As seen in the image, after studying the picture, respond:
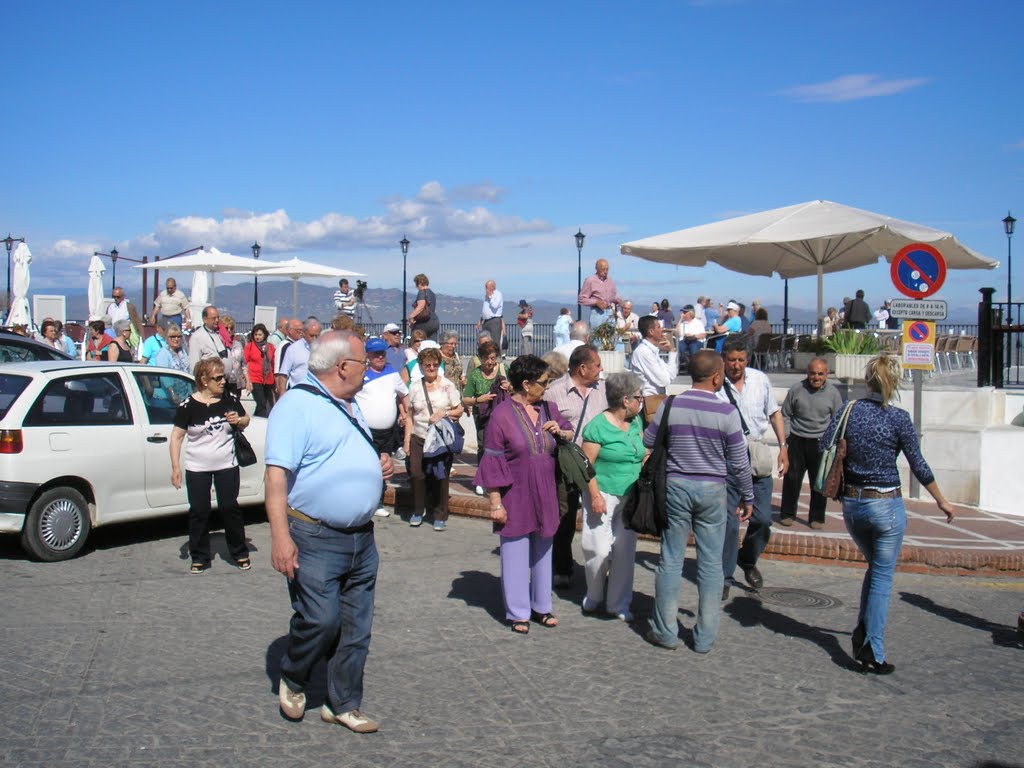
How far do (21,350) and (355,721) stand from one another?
1036 cm

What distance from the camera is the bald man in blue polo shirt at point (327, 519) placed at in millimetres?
4738

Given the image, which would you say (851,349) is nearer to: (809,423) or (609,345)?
(609,345)

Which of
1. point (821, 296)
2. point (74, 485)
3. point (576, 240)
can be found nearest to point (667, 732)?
point (74, 485)

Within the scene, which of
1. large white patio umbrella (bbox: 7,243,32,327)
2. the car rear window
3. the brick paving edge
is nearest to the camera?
the car rear window

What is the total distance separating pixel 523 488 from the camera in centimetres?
683

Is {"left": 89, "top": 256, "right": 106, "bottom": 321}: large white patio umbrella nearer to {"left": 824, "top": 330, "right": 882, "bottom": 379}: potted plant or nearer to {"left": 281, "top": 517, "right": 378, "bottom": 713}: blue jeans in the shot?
{"left": 824, "top": 330, "right": 882, "bottom": 379}: potted plant

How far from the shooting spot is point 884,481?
6.12m

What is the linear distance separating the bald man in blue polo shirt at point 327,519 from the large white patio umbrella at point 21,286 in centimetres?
2563

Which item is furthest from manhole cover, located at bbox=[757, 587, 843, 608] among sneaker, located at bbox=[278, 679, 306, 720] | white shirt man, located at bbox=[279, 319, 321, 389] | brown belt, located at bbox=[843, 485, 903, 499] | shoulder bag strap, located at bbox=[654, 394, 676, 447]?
white shirt man, located at bbox=[279, 319, 321, 389]

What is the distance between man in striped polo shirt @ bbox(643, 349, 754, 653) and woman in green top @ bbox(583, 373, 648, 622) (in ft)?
2.03

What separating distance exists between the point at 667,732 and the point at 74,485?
19.3 feet

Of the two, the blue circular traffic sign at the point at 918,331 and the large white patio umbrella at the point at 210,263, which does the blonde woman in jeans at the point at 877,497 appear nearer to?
the blue circular traffic sign at the point at 918,331

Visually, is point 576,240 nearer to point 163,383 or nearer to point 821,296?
point 821,296

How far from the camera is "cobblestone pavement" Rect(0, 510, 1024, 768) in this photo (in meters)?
4.80
